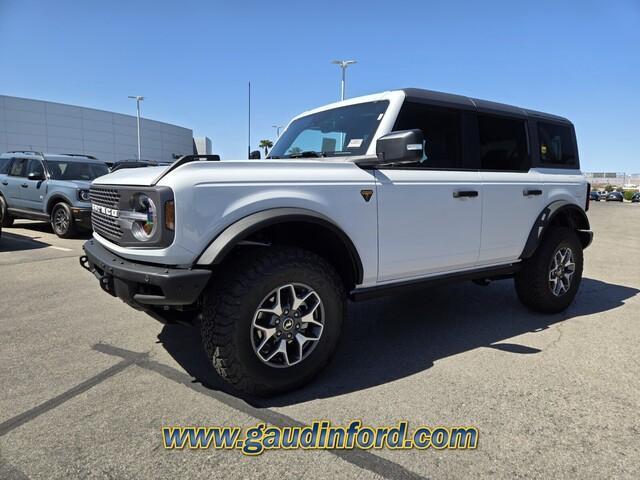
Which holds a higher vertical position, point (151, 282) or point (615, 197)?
point (615, 197)

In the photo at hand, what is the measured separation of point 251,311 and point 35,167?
9.89m

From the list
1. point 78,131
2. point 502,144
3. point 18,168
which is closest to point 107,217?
point 502,144

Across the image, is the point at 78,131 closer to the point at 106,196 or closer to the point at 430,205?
the point at 106,196

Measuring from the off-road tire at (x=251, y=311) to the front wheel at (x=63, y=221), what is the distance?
7982mm

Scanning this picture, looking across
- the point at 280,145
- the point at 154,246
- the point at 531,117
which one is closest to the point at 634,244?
the point at 531,117

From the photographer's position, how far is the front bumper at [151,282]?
2318 millimetres

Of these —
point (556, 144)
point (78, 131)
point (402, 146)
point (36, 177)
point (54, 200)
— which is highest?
point (78, 131)

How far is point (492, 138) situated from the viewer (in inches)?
155

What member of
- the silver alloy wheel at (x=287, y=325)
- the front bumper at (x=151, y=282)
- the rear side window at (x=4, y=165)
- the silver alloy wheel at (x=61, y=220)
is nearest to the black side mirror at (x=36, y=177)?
the silver alloy wheel at (x=61, y=220)

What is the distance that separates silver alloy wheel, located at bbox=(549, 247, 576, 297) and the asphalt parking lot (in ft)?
1.02

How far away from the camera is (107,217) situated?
2.98 m

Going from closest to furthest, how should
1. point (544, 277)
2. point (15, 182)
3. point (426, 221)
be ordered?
point (426, 221) < point (544, 277) < point (15, 182)

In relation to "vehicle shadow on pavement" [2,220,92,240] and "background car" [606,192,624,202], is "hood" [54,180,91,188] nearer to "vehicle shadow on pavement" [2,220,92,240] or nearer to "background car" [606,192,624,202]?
"vehicle shadow on pavement" [2,220,92,240]

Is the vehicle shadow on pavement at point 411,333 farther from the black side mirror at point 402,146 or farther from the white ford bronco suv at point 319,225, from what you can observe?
the black side mirror at point 402,146
